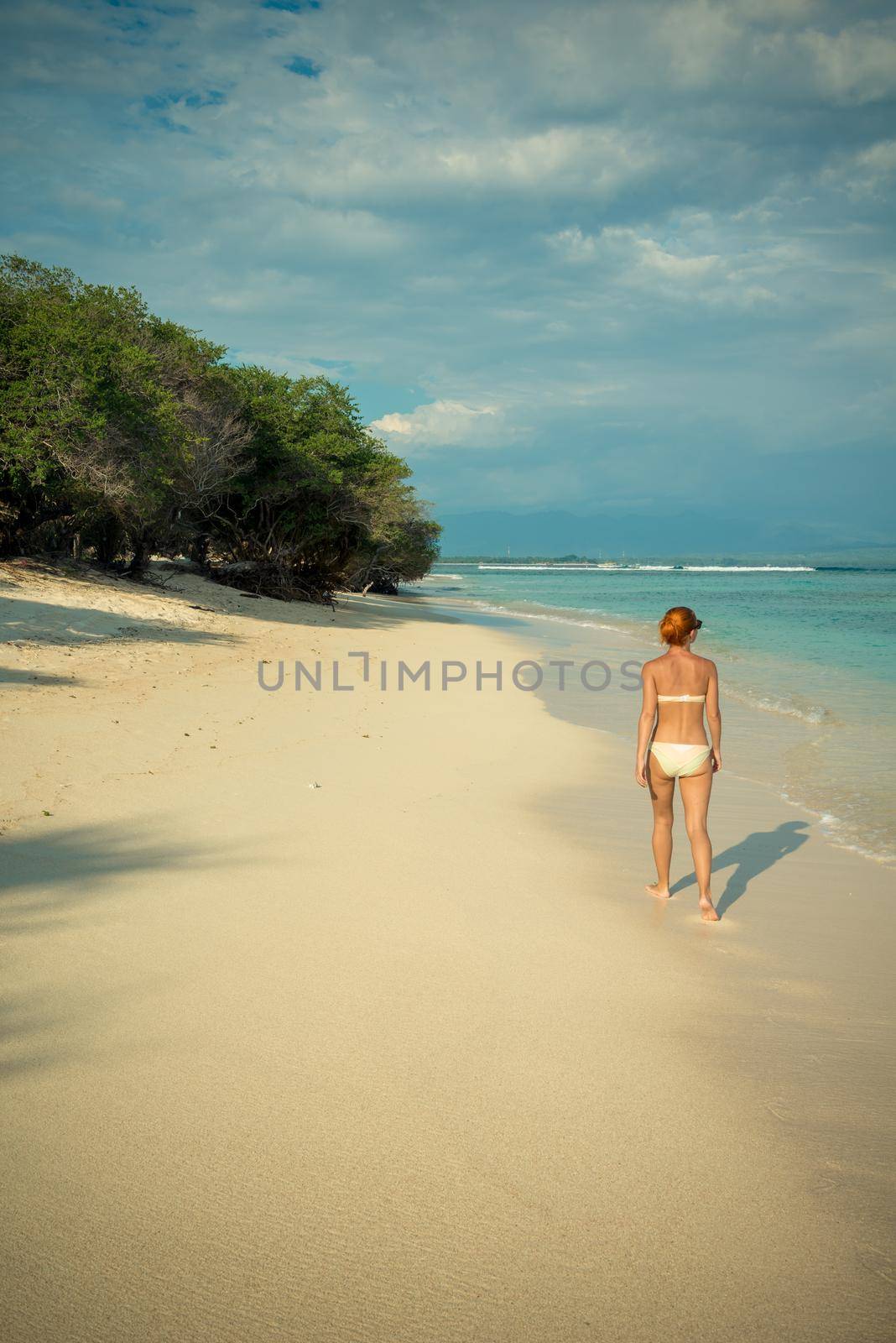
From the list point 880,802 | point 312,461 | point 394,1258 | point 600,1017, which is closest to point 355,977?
point 600,1017

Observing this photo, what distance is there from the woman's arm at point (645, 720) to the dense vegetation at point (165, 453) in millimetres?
14536

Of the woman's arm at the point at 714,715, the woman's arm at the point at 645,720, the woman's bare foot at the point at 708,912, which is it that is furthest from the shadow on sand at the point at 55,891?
the woman's arm at the point at 714,715

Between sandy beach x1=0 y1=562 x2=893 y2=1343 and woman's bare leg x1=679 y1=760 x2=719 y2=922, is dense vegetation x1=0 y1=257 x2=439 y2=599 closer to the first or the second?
sandy beach x1=0 y1=562 x2=893 y2=1343

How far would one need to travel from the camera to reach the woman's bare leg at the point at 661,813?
528 centimetres

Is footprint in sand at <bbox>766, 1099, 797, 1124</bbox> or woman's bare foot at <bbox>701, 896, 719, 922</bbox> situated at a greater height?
woman's bare foot at <bbox>701, 896, 719, 922</bbox>

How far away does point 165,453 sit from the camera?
1973 cm

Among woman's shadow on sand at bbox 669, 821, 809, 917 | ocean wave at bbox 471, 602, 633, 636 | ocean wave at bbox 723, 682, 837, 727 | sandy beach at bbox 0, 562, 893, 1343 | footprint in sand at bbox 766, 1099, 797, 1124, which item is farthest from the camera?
ocean wave at bbox 471, 602, 633, 636

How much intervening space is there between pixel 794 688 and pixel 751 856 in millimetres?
10770

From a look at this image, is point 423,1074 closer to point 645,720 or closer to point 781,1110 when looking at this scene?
point 781,1110

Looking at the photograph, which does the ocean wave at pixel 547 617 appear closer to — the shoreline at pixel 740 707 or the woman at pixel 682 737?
the shoreline at pixel 740 707

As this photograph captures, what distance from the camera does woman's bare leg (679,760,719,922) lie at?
5055 mm

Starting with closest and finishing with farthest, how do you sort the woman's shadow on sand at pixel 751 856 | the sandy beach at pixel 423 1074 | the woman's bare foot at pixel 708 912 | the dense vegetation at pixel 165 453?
the sandy beach at pixel 423 1074 < the woman's bare foot at pixel 708 912 < the woman's shadow on sand at pixel 751 856 < the dense vegetation at pixel 165 453

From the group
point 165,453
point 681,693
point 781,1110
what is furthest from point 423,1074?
point 165,453

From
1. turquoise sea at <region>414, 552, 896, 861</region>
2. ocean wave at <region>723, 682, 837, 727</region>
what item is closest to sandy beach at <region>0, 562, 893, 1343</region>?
turquoise sea at <region>414, 552, 896, 861</region>
